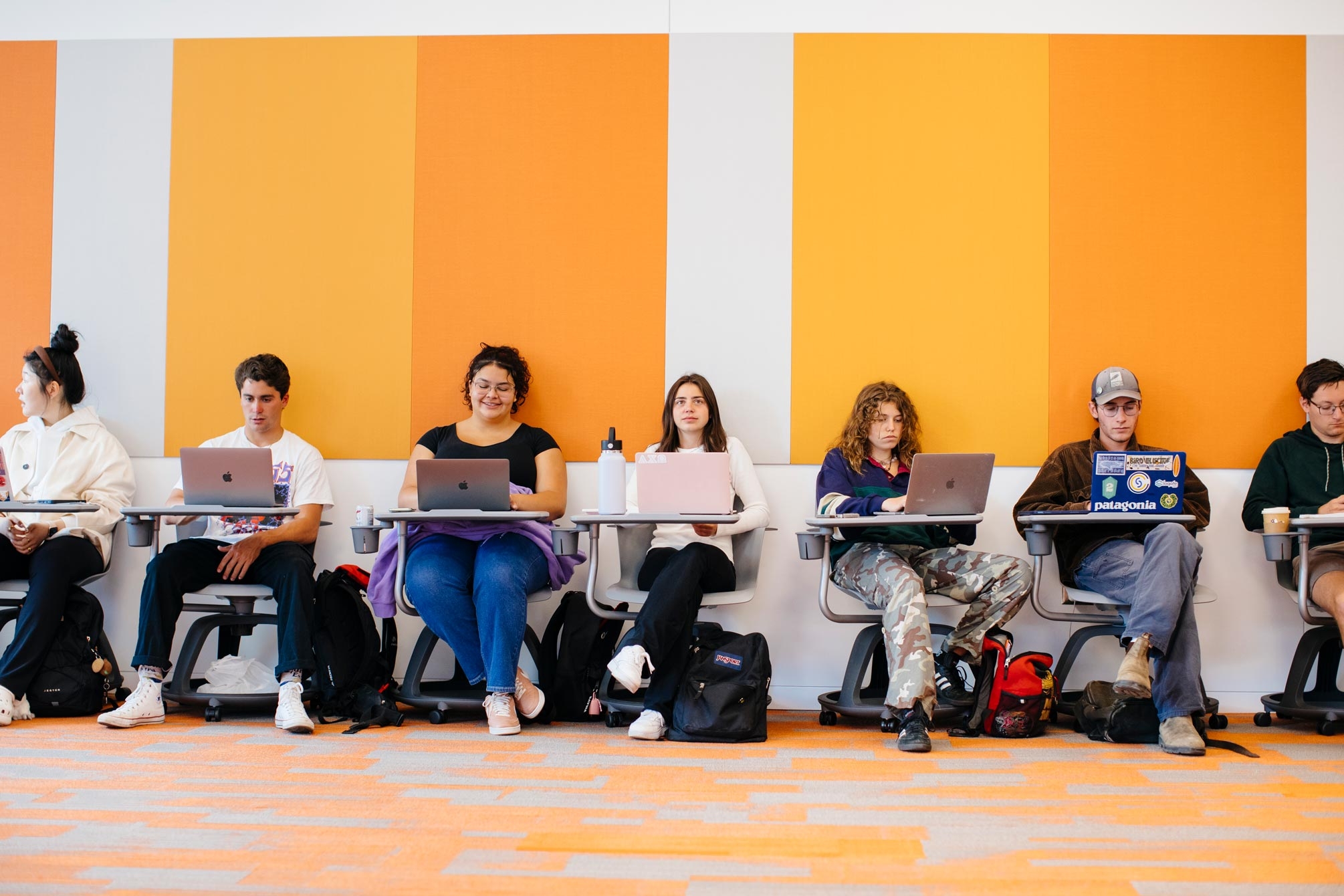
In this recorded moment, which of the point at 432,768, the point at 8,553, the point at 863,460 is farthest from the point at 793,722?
the point at 8,553

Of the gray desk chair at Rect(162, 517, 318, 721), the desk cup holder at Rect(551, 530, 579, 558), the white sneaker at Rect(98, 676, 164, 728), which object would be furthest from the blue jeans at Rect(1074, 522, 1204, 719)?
the white sneaker at Rect(98, 676, 164, 728)

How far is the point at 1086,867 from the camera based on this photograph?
2.05 meters

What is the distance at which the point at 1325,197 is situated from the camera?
4.19 metres

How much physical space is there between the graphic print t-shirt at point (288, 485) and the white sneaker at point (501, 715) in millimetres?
1131

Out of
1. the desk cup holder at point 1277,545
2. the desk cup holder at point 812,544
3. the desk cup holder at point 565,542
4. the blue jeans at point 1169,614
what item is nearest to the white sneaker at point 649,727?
the desk cup holder at point 565,542

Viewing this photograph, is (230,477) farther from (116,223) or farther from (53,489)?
(116,223)

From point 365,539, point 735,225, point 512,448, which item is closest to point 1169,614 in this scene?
point 735,225

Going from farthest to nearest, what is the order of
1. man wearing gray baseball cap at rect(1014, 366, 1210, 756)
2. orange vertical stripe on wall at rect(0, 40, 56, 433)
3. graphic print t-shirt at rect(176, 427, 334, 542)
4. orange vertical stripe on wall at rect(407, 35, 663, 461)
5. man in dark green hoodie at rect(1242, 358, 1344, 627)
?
orange vertical stripe on wall at rect(0, 40, 56, 433) → orange vertical stripe on wall at rect(407, 35, 663, 461) → graphic print t-shirt at rect(176, 427, 334, 542) → man in dark green hoodie at rect(1242, 358, 1344, 627) → man wearing gray baseball cap at rect(1014, 366, 1210, 756)

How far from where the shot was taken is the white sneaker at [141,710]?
11.3 feet

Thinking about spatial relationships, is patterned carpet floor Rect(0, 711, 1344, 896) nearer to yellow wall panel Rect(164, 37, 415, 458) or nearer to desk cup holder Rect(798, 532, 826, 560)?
desk cup holder Rect(798, 532, 826, 560)

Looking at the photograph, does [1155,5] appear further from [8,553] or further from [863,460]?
[8,553]

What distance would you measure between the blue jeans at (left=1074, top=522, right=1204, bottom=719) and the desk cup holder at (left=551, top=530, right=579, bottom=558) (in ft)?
5.90

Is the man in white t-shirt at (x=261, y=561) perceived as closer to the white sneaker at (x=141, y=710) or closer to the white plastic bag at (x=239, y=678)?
the white sneaker at (x=141, y=710)

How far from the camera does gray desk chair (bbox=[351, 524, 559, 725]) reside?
357 centimetres
